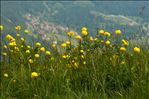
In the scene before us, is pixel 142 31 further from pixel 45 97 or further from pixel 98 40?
pixel 45 97

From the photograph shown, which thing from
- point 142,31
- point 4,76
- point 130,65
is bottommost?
point 4,76

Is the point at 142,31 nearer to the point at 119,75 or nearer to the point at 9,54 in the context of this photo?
the point at 119,75

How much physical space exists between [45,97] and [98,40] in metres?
1.78

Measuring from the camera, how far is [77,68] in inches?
273

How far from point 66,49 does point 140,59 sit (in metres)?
1.63

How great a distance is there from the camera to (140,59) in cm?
629

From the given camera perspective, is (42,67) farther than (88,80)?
Yes

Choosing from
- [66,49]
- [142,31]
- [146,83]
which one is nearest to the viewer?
[146,83]

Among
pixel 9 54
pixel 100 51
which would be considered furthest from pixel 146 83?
pixel 9 54

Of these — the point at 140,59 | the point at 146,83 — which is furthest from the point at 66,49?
the point at 146,83

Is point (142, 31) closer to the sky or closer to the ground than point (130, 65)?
closer to the sky

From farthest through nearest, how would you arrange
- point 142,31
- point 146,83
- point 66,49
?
point 66,49 < point 142,31 < point 146,83

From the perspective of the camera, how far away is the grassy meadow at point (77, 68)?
5.99m

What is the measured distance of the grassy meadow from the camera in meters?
5.99
